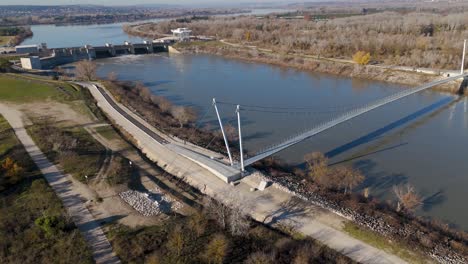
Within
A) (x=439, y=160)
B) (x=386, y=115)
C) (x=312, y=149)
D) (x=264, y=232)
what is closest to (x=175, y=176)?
(x=264, y=232)

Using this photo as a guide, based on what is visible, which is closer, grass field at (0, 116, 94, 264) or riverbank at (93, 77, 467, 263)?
grass field at (0, 116, 94, 264)

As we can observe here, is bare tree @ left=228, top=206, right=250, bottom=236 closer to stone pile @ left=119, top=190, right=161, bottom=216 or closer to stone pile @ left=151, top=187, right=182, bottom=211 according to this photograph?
stone pile @ left=151, top=187, right=182, bottom=211

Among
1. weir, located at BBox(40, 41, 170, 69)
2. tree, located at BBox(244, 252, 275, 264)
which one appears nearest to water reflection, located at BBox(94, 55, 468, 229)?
tree, located at BBox(244, 252, 275, 264)

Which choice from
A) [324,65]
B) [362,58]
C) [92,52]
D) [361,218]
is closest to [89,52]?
[92,52]

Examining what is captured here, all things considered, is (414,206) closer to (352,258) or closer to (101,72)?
(352,258)

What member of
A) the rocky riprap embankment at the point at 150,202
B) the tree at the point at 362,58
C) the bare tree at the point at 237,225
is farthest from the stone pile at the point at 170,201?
the tree at the point at 362,58
